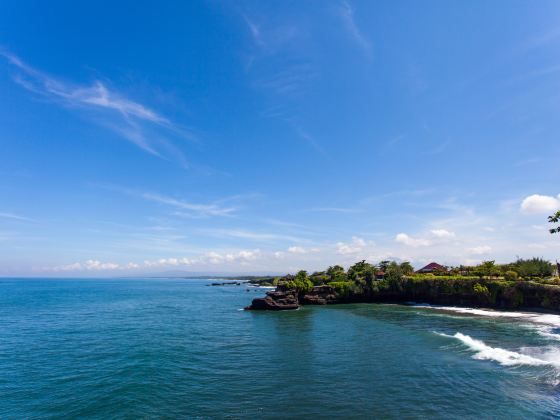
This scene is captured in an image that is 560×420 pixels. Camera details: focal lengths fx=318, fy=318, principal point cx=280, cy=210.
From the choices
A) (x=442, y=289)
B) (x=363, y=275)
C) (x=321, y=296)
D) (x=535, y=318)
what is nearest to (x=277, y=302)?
(x=321, y=296)

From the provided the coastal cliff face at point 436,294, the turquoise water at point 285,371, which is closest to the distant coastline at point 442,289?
the coastal cliff face at point 436,294

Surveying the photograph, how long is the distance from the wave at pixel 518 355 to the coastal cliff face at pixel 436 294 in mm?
38301

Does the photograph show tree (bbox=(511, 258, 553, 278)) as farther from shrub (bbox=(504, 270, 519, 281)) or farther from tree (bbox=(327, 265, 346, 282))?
tree (bbox=(327, 265, 346, 282))

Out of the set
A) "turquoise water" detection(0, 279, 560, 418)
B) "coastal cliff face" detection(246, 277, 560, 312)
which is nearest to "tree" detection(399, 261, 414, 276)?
"coastal cliff face" detection(246, 277, 560, 312)

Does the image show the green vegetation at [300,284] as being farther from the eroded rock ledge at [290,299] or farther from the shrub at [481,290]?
the shrub at [481,290]

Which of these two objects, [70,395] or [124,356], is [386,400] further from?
[124,356]

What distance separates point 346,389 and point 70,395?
73.5ft

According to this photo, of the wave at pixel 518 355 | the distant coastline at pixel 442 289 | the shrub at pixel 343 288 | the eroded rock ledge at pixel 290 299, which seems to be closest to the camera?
the wave at pixel 518 355

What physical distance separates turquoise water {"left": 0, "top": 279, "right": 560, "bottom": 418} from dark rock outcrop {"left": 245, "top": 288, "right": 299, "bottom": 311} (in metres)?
27.9

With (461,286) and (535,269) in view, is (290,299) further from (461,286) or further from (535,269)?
(535,269)

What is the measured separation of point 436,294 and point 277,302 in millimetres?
44466

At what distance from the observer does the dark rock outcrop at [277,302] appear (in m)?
84.5

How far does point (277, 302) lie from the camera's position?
8581cm

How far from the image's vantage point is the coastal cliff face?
68438mm
